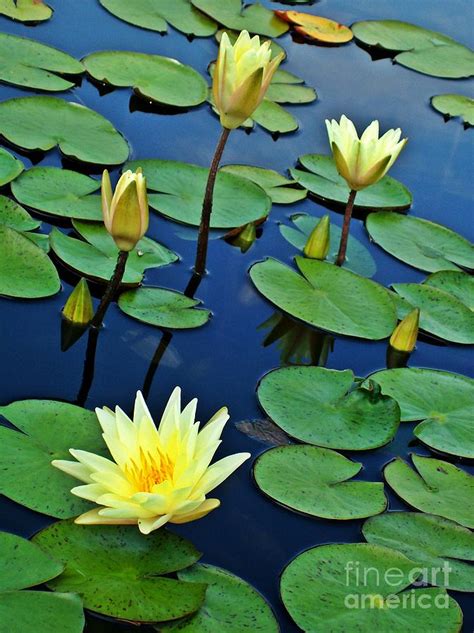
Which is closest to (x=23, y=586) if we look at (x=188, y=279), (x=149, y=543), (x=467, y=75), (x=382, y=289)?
(x=149, y=543)

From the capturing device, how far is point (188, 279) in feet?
10.6

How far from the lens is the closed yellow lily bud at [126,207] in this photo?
2582 mm

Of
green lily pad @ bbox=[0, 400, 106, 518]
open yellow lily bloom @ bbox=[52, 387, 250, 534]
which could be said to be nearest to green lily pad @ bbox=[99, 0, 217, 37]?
green lily pad @ bbox=[0, 400, 106, 518]

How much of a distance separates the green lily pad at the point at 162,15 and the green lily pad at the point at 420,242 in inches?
67.1

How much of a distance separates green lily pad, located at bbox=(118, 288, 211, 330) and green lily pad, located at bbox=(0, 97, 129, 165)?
805 mm

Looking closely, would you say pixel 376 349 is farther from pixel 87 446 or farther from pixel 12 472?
pixel 12 472

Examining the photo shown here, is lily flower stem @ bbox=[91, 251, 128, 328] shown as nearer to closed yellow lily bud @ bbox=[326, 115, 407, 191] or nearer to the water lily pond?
the water lily pond

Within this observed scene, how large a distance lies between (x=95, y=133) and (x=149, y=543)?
2053mm

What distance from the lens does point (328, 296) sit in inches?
129

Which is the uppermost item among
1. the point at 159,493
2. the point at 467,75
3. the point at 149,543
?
the point at 467,75

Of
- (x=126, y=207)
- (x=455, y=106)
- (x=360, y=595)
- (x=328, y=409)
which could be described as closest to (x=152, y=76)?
(x=455, y=106)

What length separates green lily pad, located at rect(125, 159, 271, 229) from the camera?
349 centimetres

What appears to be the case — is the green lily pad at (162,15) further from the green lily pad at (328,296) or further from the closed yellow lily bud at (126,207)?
the closed yellow lily bud at (126,207)

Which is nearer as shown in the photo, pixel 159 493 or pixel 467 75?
pixel 159 493
